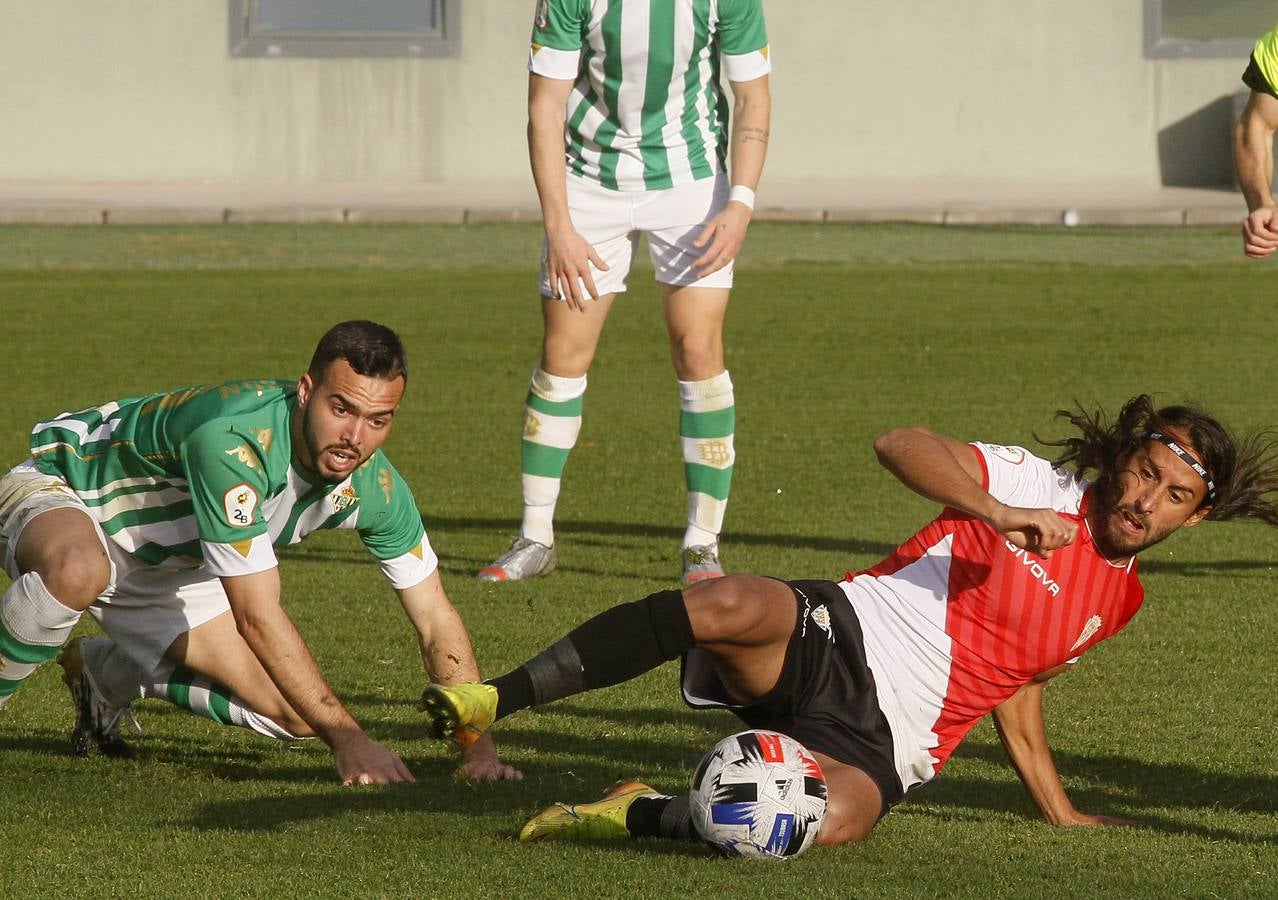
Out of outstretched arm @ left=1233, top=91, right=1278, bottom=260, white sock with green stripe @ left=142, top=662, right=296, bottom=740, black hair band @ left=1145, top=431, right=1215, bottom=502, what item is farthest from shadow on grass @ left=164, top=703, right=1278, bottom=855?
outstretched arm @ left=1233, top=91, right=1278, bottom=260

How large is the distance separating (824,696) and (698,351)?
2937 millimetres

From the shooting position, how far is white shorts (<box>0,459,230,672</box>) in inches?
200

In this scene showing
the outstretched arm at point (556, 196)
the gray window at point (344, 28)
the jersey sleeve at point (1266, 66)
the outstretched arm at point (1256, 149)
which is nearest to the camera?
the outstretched arm at point (1256, 149)

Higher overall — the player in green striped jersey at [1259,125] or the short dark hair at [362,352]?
the player in green striped jersey at [1259,125]

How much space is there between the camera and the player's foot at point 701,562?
718 centimetres

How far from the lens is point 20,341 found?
13422 mm

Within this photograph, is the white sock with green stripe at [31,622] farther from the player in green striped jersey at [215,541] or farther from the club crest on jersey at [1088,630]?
the club crest on jersey at [1088,630]

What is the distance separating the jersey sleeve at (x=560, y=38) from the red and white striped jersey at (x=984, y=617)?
118 inches

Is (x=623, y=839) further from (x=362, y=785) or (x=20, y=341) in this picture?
(x=20, y=341)

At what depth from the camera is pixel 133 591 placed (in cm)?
521

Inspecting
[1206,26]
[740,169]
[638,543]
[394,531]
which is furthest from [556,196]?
[1206,26]

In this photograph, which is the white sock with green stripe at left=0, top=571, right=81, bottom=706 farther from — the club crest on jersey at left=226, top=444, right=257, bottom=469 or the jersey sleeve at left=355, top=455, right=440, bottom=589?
the jersey sleeve at left=355, top=455, right=440, bottom=589

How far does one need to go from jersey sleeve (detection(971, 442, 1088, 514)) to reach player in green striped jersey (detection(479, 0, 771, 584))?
255cm

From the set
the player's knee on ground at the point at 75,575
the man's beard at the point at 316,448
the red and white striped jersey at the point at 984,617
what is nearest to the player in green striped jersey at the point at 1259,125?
the red and white striped jersey at the point at 984,617
